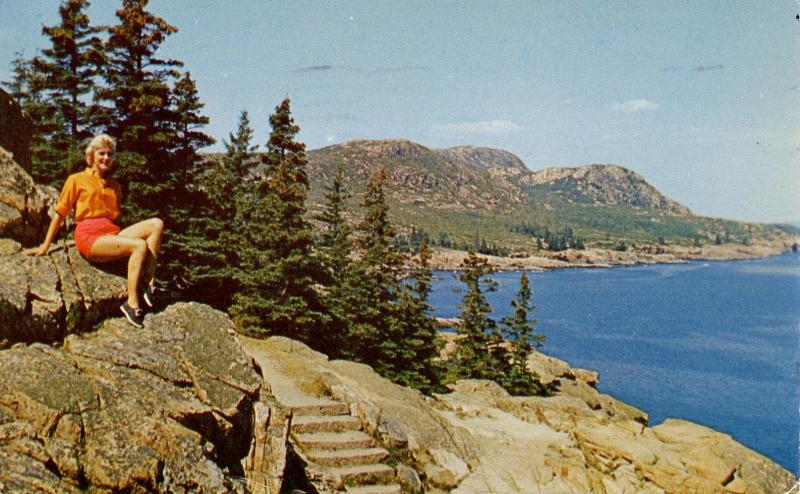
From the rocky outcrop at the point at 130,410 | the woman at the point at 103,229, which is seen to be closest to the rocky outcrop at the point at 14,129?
the woman at the point at 103,229

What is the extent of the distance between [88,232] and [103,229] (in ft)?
0.69

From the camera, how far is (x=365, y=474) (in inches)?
493

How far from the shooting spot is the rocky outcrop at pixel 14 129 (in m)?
12.5

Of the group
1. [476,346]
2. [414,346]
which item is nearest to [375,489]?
[414,346]

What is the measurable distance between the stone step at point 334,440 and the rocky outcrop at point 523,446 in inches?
21.7

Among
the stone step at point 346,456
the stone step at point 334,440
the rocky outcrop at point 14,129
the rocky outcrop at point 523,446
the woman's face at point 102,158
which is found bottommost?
the rocky outcrop at point 523,446

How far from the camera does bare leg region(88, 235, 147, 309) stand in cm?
846

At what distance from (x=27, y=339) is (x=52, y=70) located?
2481 cm

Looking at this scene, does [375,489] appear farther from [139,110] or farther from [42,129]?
[42,129]

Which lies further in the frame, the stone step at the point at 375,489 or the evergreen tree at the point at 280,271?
the evergreen tree at the point at 280,271

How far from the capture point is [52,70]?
26875 mm

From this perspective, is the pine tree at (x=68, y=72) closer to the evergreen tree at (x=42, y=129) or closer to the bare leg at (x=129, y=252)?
the evergreen tree at (x=42, y=129)

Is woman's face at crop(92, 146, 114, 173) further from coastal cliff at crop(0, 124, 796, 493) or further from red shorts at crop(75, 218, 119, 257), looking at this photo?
coastal cliff at crop(0, 124, 796, 493)

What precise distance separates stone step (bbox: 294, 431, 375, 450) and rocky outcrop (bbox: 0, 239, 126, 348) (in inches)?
233
